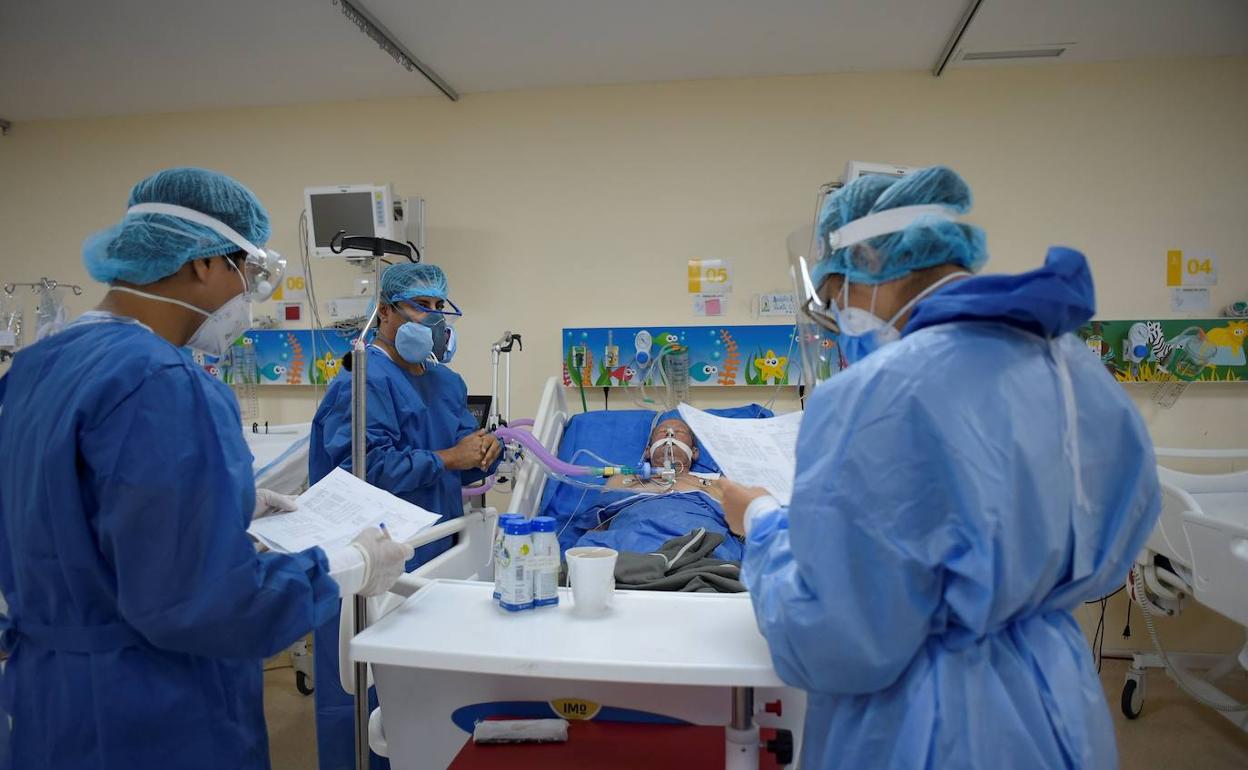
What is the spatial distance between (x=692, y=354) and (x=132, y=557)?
8.34 ft

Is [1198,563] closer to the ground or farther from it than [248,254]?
closer to the ground

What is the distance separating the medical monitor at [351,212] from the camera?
3.14 meters

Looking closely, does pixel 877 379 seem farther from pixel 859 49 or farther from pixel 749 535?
pixel 859 49

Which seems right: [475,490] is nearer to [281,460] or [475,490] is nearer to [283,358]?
[281,460]

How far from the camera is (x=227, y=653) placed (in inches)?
38.4

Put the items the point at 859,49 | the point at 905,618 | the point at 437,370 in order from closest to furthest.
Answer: the point at 905,618, the point at 437,370, the point at 859,49

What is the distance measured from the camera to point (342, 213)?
10.5 ft

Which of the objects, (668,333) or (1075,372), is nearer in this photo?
(1075,372)

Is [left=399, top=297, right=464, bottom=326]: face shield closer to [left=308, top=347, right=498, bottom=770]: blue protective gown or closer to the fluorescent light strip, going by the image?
[left=308, top=347, right=498, bottom=770]: blue protective gown

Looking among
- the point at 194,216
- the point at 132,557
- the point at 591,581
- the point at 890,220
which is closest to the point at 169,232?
the point at 194,216

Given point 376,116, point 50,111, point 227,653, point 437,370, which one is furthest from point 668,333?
point 50,111

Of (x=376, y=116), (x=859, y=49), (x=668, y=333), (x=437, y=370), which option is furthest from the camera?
(x=376, y=116)

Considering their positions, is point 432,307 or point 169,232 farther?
point 432,307

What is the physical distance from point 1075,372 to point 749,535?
1.55 feet
